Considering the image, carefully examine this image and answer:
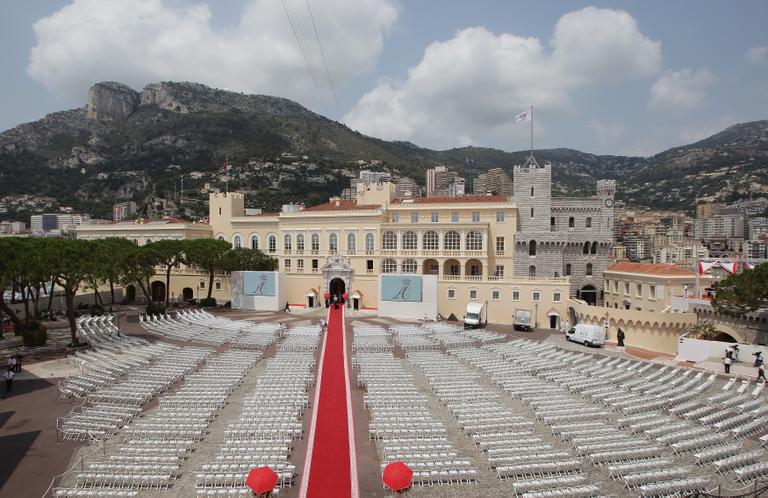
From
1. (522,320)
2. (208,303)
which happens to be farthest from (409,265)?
(208,303)

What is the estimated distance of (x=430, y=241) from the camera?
178ft

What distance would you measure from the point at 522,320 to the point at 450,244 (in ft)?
43.8

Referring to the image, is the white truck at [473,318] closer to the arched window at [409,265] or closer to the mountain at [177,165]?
the arched window at [409,265]

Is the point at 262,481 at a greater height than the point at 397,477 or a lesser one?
lesser

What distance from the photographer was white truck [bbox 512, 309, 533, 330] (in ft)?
146

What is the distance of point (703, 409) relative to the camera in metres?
20.5

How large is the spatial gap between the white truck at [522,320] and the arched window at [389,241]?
1748 centimetres

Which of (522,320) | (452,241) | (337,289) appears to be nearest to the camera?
(522,320)

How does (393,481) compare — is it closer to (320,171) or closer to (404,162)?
(320,171)

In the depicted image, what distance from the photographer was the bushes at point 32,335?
35.0 m

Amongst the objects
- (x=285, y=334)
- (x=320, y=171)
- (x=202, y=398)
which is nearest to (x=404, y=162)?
(x=320, y=171)

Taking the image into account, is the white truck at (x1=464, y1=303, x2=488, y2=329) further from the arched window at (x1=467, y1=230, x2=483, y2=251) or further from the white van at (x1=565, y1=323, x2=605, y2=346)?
the arched window at (x1=467, y1=230, x2=483, y2=251)

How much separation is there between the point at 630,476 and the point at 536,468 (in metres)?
2.89

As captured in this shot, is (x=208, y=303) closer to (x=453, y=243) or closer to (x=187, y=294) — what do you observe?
(x=187, y=294)
